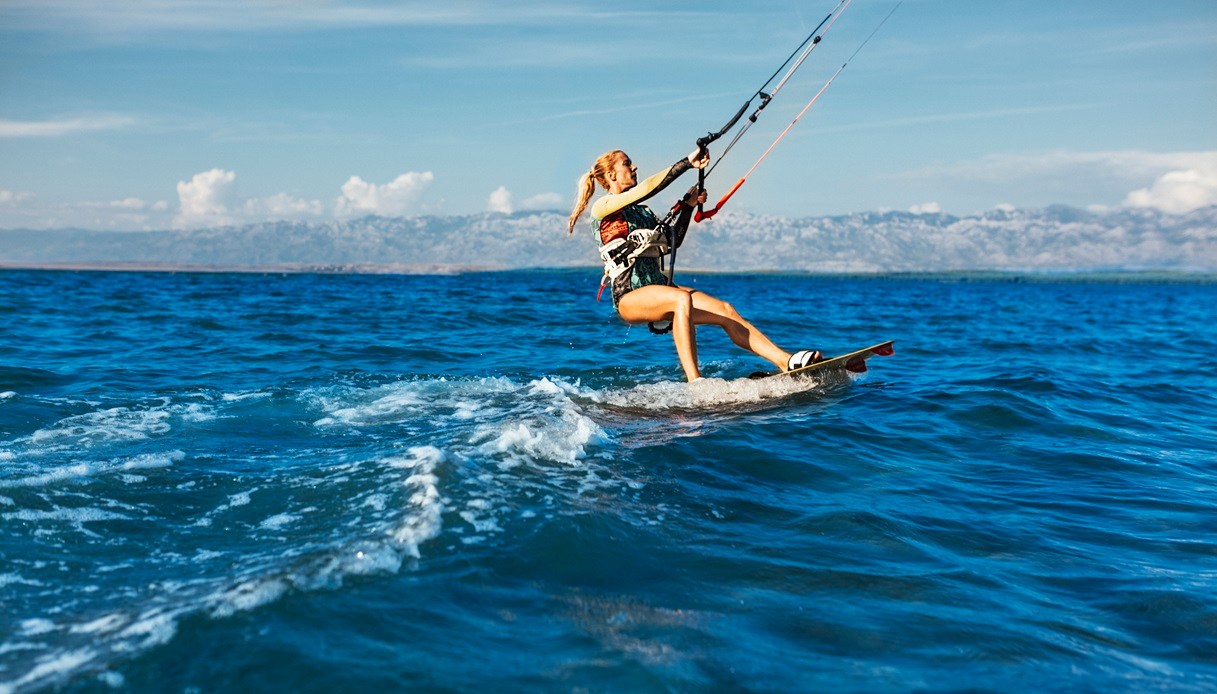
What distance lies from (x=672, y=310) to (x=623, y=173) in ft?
5.50

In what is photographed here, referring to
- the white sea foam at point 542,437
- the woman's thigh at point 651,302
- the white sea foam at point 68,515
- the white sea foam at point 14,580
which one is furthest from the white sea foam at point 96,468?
the woman's thigh at point 651,302

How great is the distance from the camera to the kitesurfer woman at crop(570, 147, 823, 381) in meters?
10.5

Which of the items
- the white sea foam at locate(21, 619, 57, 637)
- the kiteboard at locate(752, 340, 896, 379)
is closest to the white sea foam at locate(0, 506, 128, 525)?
the white sea foam at locate(21, 619, 57, 637)

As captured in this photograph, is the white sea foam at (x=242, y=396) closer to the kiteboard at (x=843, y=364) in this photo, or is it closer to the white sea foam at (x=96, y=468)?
the white sea foam at (x=96, y=468)

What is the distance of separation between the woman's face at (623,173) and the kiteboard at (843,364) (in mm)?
2848

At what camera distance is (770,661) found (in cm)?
404

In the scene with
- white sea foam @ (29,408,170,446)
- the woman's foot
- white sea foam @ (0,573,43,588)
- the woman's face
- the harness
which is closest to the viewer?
white sea foam @ (0,573,43,588)

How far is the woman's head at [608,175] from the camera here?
10.4 meters

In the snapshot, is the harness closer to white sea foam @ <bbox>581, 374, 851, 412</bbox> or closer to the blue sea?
white sea foam @ <bbox>581, 374, 851, 412</bbox>

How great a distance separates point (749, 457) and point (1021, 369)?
1016 cm

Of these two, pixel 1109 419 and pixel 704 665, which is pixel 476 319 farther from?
pixel 704 665

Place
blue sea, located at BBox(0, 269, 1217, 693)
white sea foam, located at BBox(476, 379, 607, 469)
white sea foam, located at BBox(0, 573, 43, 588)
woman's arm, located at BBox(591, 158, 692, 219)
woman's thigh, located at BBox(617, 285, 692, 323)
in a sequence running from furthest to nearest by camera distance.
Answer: woman's thigh, located at BBox(617, 285, 692, 323), woman's arm, located at BBox(591, 158, 692, 219), white sea foam, located at BBox(476, 379, 607, 469), white sea foam, located at BBox(0, 573, 43, 588), blue sea, located at BBox(0, 269, 1217, 693)

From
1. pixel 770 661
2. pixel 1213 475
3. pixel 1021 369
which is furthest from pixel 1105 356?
pixel 770 661

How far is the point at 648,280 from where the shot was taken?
11.2m
